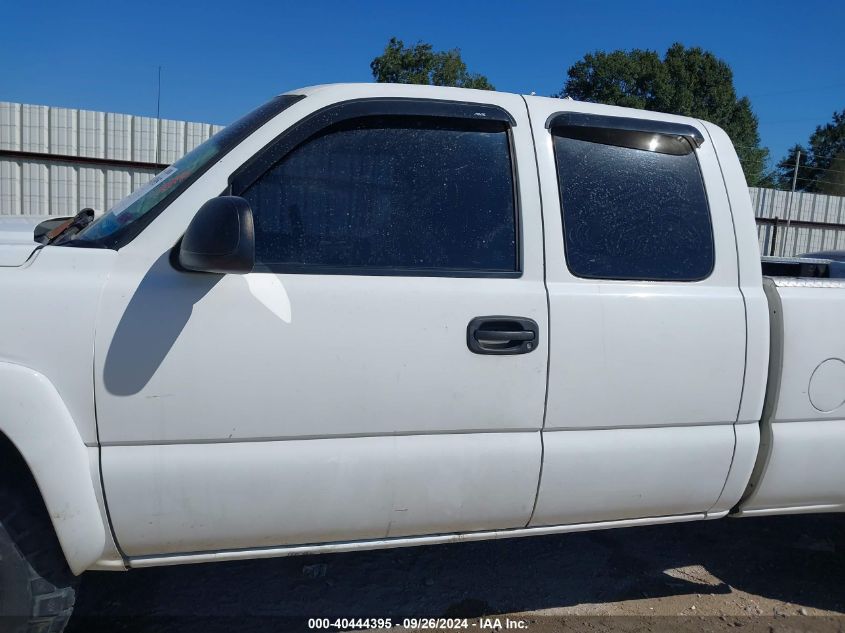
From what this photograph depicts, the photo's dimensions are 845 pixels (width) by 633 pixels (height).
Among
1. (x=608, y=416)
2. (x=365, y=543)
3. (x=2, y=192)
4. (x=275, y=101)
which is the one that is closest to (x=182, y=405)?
(x=365, y=543)

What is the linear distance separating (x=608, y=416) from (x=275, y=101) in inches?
66.8

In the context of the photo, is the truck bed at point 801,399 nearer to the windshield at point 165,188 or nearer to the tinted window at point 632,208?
the tinted window at point 632,208

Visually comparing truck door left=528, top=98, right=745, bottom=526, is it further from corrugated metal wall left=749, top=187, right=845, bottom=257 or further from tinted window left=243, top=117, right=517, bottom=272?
corrugated metal wall left=749, top=187, right=845, bottom=257

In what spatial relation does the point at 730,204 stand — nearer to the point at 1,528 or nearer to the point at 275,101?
the point at 275,101

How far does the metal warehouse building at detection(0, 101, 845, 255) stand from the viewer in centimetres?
1077

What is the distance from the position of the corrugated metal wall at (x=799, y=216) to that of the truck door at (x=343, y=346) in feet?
51.4

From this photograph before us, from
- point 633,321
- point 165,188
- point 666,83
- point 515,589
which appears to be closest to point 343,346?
point 165,188

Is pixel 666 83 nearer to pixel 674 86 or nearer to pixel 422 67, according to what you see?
pixel 674 86

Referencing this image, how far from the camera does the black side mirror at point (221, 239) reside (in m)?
2.13

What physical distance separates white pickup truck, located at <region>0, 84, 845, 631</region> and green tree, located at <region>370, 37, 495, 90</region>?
70.8 ft

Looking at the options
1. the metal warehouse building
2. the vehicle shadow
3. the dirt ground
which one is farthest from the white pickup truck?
the metal warehouse building

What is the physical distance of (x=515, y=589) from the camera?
11.2ft

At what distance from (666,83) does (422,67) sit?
20022mm

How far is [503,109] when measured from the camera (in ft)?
8.93
